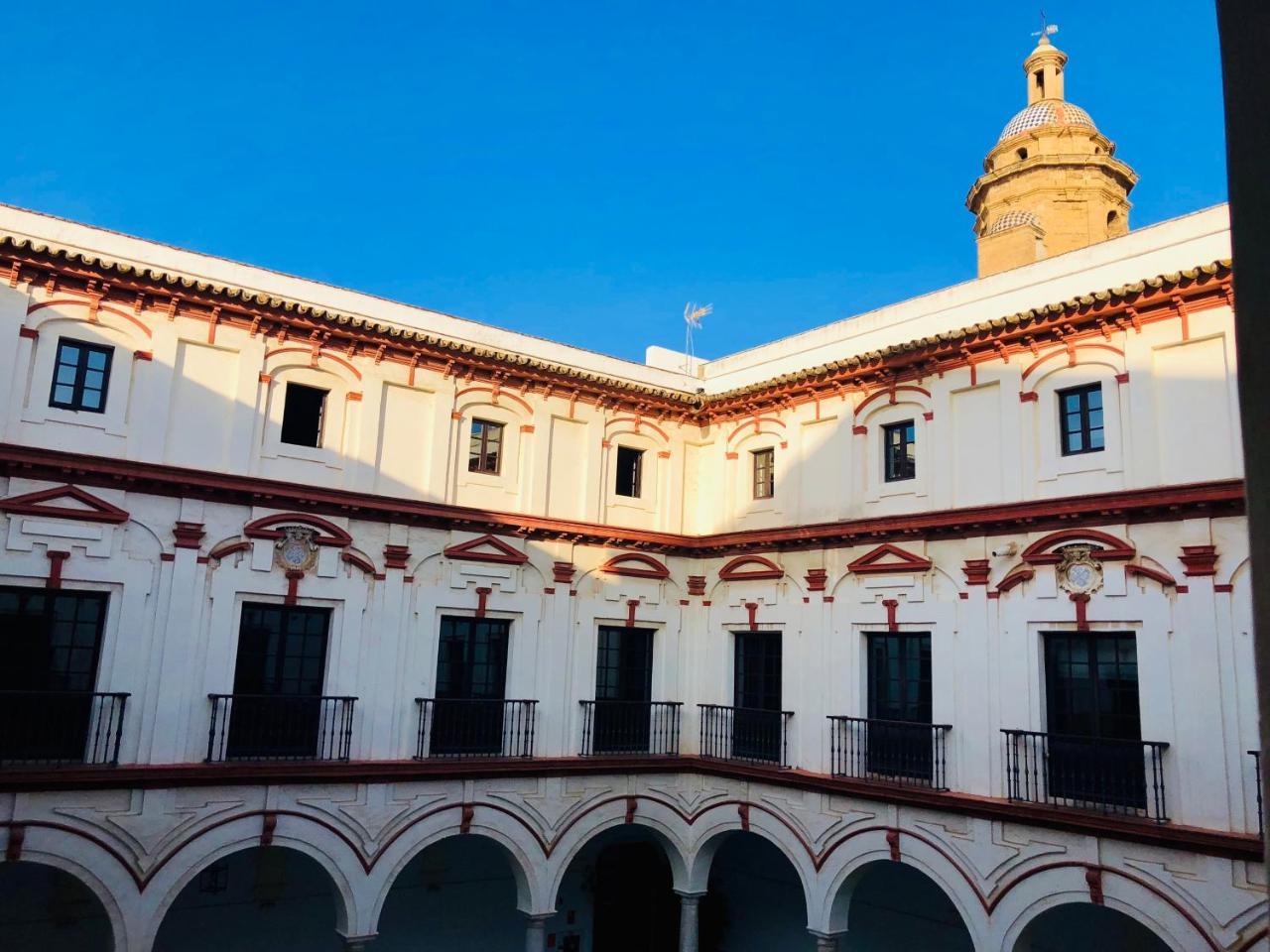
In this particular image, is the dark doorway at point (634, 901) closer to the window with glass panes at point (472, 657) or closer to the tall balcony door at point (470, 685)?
the tall balcony door at point (470, 685)

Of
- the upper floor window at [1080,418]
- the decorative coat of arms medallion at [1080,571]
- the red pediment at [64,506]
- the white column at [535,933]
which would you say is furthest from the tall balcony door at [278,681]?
the upper floor window at [1080,418]

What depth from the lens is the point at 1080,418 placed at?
13.1 metres

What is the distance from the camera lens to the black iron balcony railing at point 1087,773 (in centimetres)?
1151

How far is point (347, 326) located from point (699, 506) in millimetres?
7158

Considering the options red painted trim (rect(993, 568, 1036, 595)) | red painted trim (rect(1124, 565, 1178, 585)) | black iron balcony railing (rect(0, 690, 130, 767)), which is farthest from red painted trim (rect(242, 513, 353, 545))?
red painted trim (rect(1124, 565, 1178, 585))

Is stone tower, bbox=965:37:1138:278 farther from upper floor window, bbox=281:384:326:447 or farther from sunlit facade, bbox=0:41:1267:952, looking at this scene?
upper floor window, bbox=281:384:326:447

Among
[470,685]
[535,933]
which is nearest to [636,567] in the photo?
[470,685]

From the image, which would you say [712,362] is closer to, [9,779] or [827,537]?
[827,537]

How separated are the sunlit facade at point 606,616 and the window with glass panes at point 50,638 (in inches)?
1.8

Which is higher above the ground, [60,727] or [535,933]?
[60,727]

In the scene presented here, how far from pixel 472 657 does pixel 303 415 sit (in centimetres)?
447

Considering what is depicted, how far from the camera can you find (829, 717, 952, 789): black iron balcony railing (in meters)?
13.7

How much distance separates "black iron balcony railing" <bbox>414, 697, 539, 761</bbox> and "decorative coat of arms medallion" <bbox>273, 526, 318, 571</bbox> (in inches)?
102

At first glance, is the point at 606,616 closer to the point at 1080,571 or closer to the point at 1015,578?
the point at 1015,578
